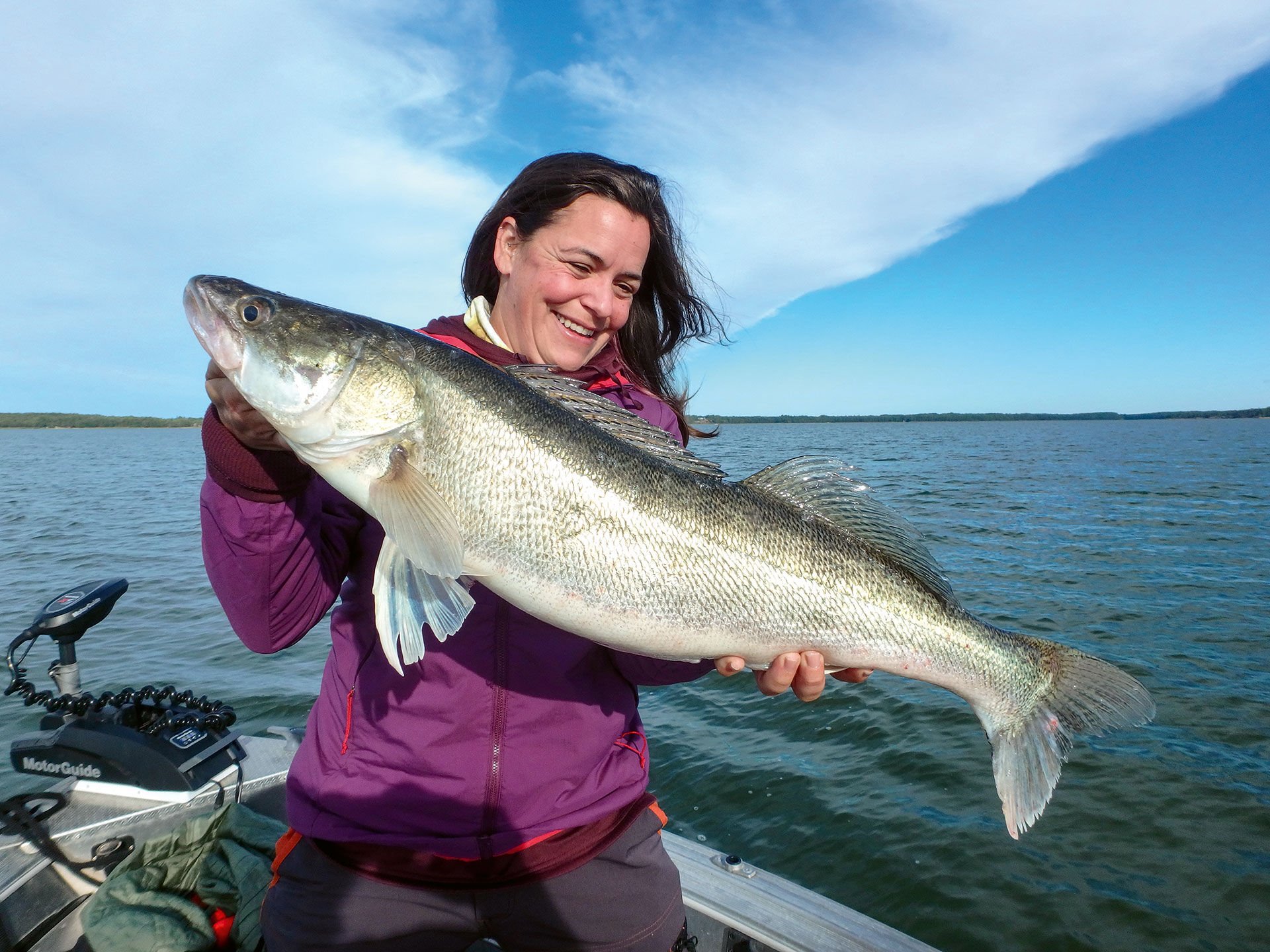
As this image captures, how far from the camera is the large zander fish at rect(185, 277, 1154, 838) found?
253 centimetres

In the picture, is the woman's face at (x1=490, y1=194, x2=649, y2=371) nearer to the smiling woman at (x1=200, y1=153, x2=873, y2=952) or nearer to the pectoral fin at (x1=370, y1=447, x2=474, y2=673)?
the smiling woman at (x1=200, y1=153, x2=873, y2=952)

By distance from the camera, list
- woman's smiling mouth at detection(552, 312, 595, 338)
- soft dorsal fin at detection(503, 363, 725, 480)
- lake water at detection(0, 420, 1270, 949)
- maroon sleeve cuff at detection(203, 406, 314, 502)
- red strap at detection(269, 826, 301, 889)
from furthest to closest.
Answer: lake water at detection(0, 420, 1270, 949) < woman's smiling mouth at detection(552, 312, 595, 338) < soft dorsal fin at detection(503, 363, 725, 480) < red strap at detection(269, 826, 301, 889) < maroon sleeve cuff at detection(203, 406, 314, 502)

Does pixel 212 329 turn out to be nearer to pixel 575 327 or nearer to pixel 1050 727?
pixel 575 327

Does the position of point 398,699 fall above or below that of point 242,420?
below

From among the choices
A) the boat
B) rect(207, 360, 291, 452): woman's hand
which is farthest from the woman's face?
the boat

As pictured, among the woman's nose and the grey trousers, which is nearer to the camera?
the grey trousers

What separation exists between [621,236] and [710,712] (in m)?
7.18

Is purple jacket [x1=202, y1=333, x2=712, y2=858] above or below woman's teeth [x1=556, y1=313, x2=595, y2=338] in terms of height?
below

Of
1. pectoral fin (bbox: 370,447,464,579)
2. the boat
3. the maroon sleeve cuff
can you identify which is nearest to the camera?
the maroon sleeve cuff

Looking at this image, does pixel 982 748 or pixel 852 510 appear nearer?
pixel 852 510

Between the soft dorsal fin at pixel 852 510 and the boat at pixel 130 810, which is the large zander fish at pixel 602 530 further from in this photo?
the boat at pixel 130 810

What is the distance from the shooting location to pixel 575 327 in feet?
11.0

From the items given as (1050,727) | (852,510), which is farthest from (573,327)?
(1050,727)

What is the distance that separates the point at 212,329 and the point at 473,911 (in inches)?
87.0
